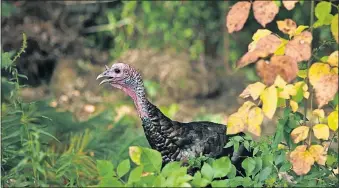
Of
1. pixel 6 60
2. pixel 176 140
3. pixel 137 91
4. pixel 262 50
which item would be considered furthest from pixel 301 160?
pixel 6 60

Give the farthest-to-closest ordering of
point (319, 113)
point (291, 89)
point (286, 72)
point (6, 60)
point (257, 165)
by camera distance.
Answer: point (6, 60) → point (257, 165) → point (319, 113) → point (291, 89) → point (286, 72)

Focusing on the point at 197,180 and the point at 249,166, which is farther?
the point at 249,166

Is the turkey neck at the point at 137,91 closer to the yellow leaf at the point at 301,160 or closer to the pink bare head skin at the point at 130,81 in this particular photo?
the pink bare head skin at the point at 130,81

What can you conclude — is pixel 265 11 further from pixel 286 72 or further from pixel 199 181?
pixel 199 181

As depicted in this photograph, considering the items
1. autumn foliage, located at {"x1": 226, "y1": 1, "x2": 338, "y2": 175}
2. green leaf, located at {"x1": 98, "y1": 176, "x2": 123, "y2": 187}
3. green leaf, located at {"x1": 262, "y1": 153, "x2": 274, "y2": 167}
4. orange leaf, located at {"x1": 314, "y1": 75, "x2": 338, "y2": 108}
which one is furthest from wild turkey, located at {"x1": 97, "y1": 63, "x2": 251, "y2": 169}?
orange leaf, located at {"x1": 314, "y1": 75, "x2": 338, "y2": 108}

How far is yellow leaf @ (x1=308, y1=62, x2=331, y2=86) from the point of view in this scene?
9.61 feet

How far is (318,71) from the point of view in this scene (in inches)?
116

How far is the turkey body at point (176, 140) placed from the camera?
4090 mm

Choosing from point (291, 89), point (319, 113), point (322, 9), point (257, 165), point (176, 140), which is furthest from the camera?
Answer: point (176, 140)

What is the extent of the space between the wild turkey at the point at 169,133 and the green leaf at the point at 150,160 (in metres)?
0.95

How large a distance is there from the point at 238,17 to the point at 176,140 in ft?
4.05

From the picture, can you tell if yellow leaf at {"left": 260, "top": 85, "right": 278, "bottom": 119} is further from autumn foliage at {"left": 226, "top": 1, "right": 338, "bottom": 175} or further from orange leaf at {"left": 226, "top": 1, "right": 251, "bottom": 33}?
orange leaf at {"left": 226, "top": 1, "right": 251, "bottom": 33}

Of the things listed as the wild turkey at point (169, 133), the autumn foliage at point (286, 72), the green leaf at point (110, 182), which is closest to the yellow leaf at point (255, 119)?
the autumn foliage at point (286, 72)

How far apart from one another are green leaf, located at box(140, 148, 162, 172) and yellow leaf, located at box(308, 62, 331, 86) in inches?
25.3
